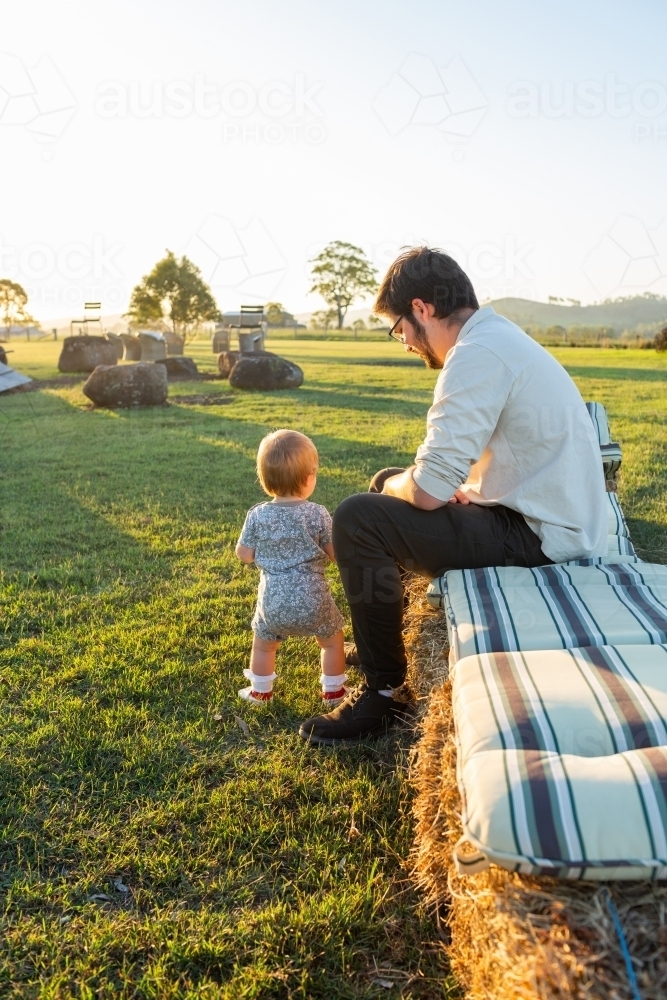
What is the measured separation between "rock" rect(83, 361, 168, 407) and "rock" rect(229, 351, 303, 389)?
3.03m

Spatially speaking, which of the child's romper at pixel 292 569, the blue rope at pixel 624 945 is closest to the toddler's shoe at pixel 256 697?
the child's romper at pixel 292 569

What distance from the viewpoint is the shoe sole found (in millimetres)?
3057

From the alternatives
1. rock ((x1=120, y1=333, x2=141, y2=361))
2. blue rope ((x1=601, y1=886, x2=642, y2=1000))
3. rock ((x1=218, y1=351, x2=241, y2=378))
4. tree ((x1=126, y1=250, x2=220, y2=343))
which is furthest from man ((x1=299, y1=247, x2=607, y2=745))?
tree ((x1=126, y1=250, x2=220, y2=343))

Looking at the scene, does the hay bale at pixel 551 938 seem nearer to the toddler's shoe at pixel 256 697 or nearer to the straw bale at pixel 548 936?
the straw bale at pixel 548 936

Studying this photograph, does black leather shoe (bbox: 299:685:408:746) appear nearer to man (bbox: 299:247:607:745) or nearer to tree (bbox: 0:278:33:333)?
man (bbox: 299:247:607:745)

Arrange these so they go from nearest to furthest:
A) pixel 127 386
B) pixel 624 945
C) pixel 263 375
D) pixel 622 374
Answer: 1. pixel 624 945
2. pixel 127 386
3. pixel 263 375
4. pixel 622 374

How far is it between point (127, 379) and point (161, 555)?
9.09 meters

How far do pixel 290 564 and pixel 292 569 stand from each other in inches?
1.0

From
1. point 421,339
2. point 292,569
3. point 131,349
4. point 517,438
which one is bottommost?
point 292,569

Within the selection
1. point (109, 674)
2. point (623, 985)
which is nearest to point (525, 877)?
point (623, 985)

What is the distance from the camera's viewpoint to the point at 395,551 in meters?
3.11

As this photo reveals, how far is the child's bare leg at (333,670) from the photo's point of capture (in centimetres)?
347

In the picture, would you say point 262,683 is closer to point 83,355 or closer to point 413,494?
point 413,494

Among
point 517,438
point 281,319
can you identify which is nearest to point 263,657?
point 517,438
